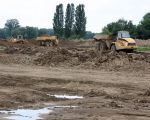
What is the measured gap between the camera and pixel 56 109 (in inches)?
505

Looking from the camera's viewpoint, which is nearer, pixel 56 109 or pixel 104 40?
pixel 56 109

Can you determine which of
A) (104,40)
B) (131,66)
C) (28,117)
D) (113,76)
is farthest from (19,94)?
(104,40)

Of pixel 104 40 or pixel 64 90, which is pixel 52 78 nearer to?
→ pixel 64 90

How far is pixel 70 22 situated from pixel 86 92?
324 feet

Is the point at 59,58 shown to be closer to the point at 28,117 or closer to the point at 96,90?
the point at 96,90

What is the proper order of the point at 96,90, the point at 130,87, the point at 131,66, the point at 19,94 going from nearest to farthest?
the point at 19,94 < the point at 96,90 < the point at 130,87 < the point at 131,66

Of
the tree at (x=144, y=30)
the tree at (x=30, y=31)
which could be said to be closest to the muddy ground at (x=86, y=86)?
the tree at (x=144, y=30)

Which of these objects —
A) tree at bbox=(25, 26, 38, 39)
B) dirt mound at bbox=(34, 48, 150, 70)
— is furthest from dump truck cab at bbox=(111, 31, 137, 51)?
tree at bbox=(25, 26, 38, 39)

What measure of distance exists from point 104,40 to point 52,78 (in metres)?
17.0

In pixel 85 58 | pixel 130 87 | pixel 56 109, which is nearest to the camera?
pixel 56 109

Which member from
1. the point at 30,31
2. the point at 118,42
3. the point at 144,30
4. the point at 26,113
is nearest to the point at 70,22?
the point at 30,31

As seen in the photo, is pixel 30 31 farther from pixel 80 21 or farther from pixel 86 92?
pixel 86 92

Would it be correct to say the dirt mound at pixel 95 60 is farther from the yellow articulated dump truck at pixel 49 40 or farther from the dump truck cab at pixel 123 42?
the yellow articulated dump truck at pixel 49 40

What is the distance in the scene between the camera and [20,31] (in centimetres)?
13000
